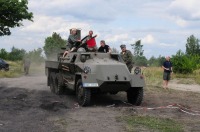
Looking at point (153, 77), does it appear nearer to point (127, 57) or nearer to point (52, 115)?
point (127, 57)

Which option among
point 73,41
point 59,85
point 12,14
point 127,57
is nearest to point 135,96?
point 127,57

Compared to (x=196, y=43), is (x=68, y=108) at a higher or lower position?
lower

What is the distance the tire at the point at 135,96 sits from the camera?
545 inches

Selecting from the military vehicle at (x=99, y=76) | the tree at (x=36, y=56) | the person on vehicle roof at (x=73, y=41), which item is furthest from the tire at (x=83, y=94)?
the tree at (x=36, y=56)

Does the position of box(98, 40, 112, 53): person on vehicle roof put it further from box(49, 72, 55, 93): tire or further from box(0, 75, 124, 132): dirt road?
box(49, 72, 55, 93): tire

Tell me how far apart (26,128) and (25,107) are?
3.51m

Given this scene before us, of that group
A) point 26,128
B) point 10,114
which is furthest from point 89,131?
point 10,114

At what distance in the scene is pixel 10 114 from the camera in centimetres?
1118

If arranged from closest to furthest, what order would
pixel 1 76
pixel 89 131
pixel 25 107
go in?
pixel 89 131 < pixel 25 107 < pixel 1 76

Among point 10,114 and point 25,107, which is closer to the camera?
point 10,114

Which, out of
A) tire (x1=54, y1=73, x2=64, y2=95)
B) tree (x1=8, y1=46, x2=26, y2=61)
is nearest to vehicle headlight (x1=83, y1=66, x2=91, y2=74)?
tire (x1=54, y1=73, x2=64, y2=95)

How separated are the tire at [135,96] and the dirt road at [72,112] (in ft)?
0.93

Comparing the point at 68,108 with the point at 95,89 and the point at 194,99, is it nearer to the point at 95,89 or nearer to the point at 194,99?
the point at 95,89

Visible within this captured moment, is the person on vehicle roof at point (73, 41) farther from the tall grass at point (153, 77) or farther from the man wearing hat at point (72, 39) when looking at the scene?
the tall grass at point (153, 77)
